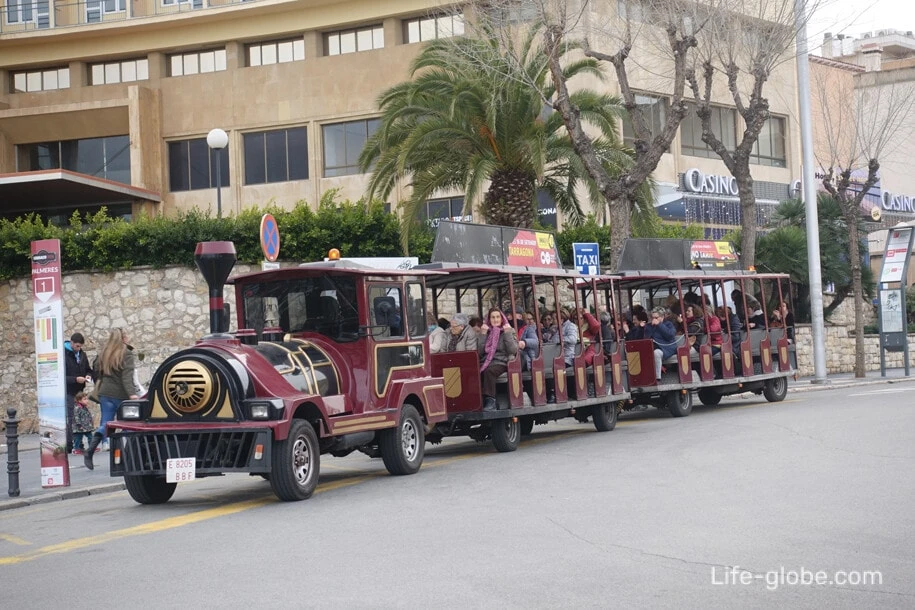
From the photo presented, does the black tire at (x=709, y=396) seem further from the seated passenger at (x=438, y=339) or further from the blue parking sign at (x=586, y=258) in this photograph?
the seated passenger at (x=438, y=339)

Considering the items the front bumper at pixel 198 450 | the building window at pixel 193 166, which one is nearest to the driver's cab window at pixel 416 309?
the front bumper at pixel 198 450

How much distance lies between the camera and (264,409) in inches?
447

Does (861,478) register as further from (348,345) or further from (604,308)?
(604,308)

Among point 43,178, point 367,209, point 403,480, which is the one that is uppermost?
point 43,178

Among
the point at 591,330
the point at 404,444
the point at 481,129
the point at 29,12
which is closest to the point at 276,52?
the point at 29,12

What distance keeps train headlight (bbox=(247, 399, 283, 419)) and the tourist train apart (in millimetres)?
12

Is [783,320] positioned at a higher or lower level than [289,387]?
higher

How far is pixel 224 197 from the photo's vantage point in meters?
39.1

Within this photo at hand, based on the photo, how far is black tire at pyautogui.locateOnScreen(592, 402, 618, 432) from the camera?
1888 centimetres

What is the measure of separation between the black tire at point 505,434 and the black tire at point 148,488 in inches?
197

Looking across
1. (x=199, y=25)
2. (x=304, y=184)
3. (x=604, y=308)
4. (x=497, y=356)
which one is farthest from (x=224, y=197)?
(x=497, y=356)

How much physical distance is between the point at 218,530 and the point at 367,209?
16743 mm

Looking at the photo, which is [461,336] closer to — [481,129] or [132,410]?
[132,410]

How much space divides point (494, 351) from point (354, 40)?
2521 centimetres
